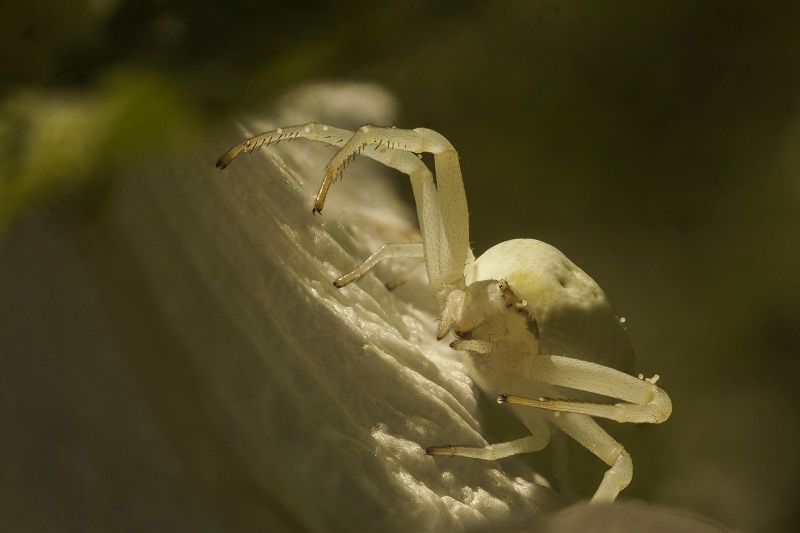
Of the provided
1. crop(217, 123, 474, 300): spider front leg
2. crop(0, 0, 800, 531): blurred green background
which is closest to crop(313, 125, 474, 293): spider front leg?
crop(217, 123, 474, 300): spider front leg

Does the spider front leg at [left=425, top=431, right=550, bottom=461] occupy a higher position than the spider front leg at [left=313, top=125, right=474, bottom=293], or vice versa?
the spider front leg at [left=313, top=125, right=474, bottom=293]

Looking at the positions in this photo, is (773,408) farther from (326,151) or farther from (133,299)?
(133,299)

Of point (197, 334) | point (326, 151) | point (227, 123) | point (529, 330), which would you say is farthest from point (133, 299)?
point (529, 330)

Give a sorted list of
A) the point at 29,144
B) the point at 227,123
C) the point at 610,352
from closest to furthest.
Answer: the point at 29,144 < the point at 227,123 < the point at 610,352

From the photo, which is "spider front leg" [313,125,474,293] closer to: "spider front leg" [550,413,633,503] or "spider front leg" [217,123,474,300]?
"spider front leg" [217,123,474,300]

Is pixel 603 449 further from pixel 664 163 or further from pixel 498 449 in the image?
pixel 664 163
